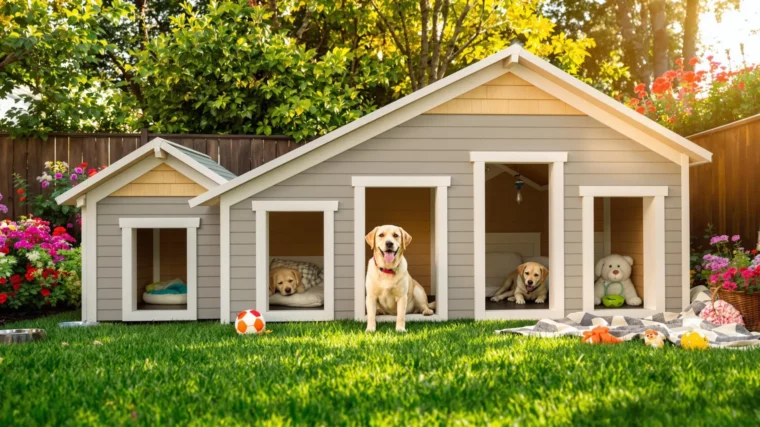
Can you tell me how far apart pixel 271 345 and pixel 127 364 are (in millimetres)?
1141

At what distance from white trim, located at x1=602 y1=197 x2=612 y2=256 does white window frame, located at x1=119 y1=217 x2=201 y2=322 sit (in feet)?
17.3

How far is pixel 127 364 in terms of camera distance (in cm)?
446

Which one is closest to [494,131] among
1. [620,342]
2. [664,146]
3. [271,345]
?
[664,146]

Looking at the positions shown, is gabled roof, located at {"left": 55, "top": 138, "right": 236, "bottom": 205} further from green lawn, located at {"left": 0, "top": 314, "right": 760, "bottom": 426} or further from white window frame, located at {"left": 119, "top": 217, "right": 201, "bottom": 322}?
green lawn, located at {"left": 0, "top": 314, "right": 760, "bottom": 426}

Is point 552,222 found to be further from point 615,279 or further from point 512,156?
point 615,279

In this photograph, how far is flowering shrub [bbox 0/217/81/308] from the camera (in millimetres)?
7645

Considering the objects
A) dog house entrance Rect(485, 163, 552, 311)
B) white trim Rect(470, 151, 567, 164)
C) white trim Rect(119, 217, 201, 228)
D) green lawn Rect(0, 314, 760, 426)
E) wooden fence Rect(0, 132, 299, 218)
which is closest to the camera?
green lawn Rect(0, 314, 760, 426)

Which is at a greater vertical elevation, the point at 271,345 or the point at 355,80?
the point at 355,80

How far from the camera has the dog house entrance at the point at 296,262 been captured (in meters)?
7.59

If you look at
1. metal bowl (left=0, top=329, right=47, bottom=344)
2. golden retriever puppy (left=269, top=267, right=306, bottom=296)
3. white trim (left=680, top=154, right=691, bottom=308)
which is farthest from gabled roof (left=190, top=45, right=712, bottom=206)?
metal bowl (left=0, top=329, right=47, bottom=344)

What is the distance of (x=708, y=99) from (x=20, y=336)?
29.4 feet

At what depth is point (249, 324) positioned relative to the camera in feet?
19.6

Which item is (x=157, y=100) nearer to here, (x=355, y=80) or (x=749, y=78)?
(x=355, y=80)

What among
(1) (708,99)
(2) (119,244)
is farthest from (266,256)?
(1) (708,99)
